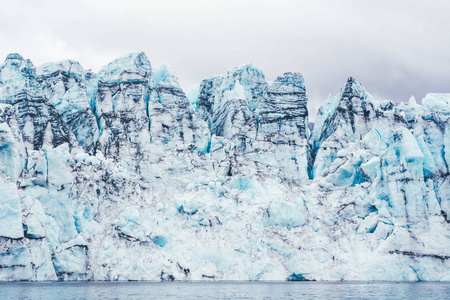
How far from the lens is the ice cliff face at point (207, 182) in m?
47.1

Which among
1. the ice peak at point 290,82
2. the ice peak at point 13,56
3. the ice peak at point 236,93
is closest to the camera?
the ice peak at point 13,56

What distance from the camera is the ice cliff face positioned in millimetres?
47094

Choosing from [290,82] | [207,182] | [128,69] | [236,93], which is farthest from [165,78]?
[207,182]

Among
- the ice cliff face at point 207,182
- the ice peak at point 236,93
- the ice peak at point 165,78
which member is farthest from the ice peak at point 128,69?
the ice peak at point 236,93

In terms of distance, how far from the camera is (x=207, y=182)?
5578cm

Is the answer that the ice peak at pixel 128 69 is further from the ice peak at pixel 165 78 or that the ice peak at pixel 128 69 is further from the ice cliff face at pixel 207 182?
the ice peak at pixel 165 78

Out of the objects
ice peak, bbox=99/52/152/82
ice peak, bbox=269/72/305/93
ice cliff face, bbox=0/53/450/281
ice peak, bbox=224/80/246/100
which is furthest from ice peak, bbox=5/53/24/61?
ice peak, bbox=269/72/305/93

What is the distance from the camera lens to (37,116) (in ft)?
191

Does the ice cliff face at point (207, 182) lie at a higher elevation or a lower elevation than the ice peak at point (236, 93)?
lower

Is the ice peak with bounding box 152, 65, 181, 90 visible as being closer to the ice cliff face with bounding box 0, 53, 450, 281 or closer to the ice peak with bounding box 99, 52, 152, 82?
the ice cliff face with bounding box 0, 53, 450, 281

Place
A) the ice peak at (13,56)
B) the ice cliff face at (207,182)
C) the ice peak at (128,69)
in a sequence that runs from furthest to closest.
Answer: the ice peak at (128,69)
the ice peak at (13,56)
the ice cliff face at (207,182)

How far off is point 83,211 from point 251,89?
34.0 m

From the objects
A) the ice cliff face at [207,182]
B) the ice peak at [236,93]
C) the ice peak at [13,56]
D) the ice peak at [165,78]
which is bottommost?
the ice cliff face at [207,182]

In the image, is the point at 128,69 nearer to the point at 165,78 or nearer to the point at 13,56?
the point at 165,78
